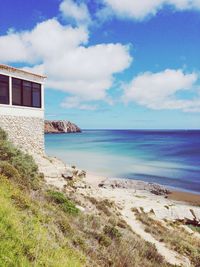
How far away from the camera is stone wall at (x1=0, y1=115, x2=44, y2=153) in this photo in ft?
70.1

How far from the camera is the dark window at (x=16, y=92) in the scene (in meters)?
21.7

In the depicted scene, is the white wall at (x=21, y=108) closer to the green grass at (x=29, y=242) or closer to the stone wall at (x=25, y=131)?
the stone wall at (x=25, y=131)

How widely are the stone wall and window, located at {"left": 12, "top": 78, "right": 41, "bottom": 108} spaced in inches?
43.5

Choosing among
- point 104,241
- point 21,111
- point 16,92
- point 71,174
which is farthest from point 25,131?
point 104,241

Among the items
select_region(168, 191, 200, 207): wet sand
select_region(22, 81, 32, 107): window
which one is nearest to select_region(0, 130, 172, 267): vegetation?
select_region(22, 81, 32, 107): window

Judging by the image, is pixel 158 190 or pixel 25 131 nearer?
pixel 25 131

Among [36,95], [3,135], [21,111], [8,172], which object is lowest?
[8,172]

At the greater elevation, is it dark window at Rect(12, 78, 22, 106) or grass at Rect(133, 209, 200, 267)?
dark window at Rect(12, 78, 22, 106)

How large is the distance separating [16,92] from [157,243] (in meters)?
13.8

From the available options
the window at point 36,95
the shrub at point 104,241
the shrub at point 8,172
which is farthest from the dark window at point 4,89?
the shrub at point 104,241

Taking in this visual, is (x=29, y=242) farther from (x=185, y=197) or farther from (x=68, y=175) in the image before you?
(x=185, y=197)

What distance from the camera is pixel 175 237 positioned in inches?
626

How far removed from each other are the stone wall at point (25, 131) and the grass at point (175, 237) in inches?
363

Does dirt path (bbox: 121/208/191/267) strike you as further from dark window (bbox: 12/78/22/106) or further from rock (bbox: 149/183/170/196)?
rock (bbox: 149/183/170/196)
